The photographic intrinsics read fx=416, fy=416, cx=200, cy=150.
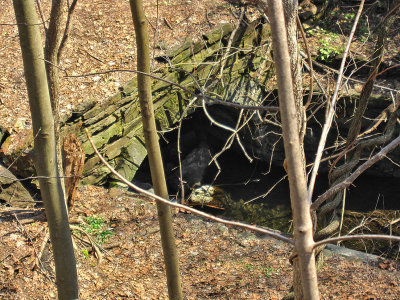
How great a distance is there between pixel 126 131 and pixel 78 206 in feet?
5.40

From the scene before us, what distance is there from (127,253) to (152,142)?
235cm

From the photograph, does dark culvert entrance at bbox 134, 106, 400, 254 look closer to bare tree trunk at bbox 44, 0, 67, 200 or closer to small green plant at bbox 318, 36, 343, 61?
small green plant at bbox 318, 36, 343, 61

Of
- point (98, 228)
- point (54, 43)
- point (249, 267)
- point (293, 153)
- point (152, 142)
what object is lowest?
point (249, 267)

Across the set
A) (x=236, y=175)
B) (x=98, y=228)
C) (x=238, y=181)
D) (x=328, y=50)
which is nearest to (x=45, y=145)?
(x=98, y=228)

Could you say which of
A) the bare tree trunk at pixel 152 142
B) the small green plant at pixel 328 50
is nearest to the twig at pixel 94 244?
the bare tree trunk at pixel 152 142

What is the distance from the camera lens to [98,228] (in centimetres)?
527

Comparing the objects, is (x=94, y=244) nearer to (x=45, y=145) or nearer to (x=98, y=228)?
(x=98, y=228)

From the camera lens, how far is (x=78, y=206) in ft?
18.1

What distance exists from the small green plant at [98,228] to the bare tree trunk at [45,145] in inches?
101

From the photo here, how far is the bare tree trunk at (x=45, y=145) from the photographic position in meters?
2.25

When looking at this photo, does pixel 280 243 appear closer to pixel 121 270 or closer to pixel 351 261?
pixel 351 261

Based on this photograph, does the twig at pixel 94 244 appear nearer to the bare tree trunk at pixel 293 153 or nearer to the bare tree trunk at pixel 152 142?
the bare tree trunk at pixel 152 142

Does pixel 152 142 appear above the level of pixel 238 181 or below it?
above

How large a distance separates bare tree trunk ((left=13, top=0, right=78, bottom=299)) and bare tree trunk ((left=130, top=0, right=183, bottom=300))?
762 mm
